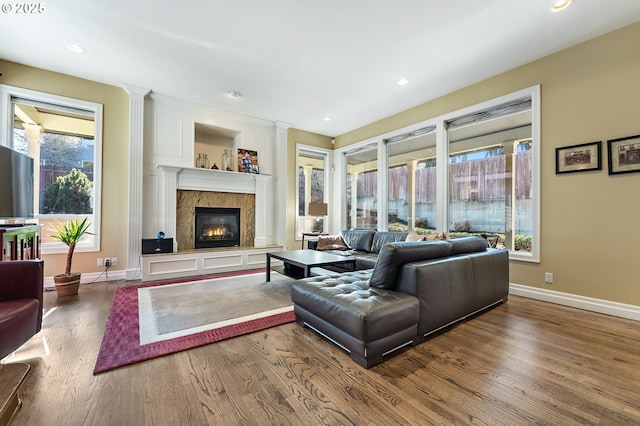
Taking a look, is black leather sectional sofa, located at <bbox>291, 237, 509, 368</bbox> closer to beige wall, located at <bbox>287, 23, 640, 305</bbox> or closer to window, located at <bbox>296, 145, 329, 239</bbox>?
beige wall, located at <bbox>287, 23, 640, 305</bbox>

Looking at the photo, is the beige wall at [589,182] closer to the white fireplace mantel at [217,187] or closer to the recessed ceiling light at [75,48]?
the white fireplace mantel at [217,187]

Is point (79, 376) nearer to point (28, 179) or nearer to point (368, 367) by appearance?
point (368, 367)

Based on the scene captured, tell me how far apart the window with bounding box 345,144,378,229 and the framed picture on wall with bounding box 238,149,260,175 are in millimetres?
2291

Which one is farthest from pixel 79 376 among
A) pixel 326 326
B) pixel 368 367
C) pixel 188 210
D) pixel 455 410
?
pixel 188 210

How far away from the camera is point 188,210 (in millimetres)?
4895

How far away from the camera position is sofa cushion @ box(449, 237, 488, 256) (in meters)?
2.65

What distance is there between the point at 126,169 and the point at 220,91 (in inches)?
75.8

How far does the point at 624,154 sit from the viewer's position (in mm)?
2766

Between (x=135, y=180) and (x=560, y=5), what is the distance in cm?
560

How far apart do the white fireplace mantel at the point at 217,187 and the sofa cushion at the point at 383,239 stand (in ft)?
7.33

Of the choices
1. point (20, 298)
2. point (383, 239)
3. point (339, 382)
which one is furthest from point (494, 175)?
point (20, 298)

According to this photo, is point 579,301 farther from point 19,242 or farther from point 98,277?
point 98,277

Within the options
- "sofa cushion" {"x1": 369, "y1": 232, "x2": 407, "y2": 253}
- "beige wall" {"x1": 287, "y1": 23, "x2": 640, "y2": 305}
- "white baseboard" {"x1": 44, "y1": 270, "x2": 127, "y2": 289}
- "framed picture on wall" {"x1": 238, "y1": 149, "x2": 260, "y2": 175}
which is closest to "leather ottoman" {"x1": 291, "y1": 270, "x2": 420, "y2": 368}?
"sofa cushion" {"x1": 369, "y1": 232, "x2": 407, "y2": 253}

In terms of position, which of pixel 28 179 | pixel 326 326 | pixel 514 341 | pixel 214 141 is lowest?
pixel 514 341
